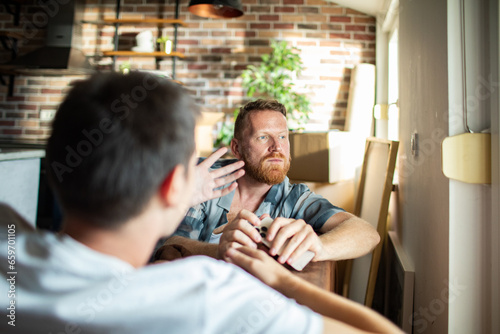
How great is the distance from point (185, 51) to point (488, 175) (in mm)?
3278

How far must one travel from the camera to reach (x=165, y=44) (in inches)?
145

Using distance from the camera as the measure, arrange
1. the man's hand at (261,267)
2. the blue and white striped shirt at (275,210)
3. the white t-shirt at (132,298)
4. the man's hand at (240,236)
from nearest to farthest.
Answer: the white t-shirt at (132,298)
the man's hand at (261,267)
the man's hand at (240,236)
the blue and white striped shirt at (275,210)

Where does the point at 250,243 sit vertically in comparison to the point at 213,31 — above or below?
below

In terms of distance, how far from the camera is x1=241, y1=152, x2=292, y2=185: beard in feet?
5.22

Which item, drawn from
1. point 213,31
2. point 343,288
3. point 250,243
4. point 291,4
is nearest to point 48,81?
point 213,31

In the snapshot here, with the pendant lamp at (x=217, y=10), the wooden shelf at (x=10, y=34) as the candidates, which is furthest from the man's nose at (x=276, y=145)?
the wooden shelf at (x=10, y=34)

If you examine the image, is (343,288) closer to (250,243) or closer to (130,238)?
(250,243)

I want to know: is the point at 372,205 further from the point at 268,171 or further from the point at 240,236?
the point at 240,236

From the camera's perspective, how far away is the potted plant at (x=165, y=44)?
3680 mm

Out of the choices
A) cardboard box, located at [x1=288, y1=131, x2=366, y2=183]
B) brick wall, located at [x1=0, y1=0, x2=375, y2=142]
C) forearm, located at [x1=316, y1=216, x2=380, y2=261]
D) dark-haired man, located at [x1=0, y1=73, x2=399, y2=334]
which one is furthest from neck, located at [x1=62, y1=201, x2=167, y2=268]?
brick wall, located at [x1=0, y1=0, x2=375, y2=142]

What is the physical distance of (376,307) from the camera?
248 cm

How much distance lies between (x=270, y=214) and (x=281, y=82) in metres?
2.01

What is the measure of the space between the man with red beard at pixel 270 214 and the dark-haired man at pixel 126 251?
34cm

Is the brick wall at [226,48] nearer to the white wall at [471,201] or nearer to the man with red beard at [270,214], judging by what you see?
the man with red beard at [270,214]
